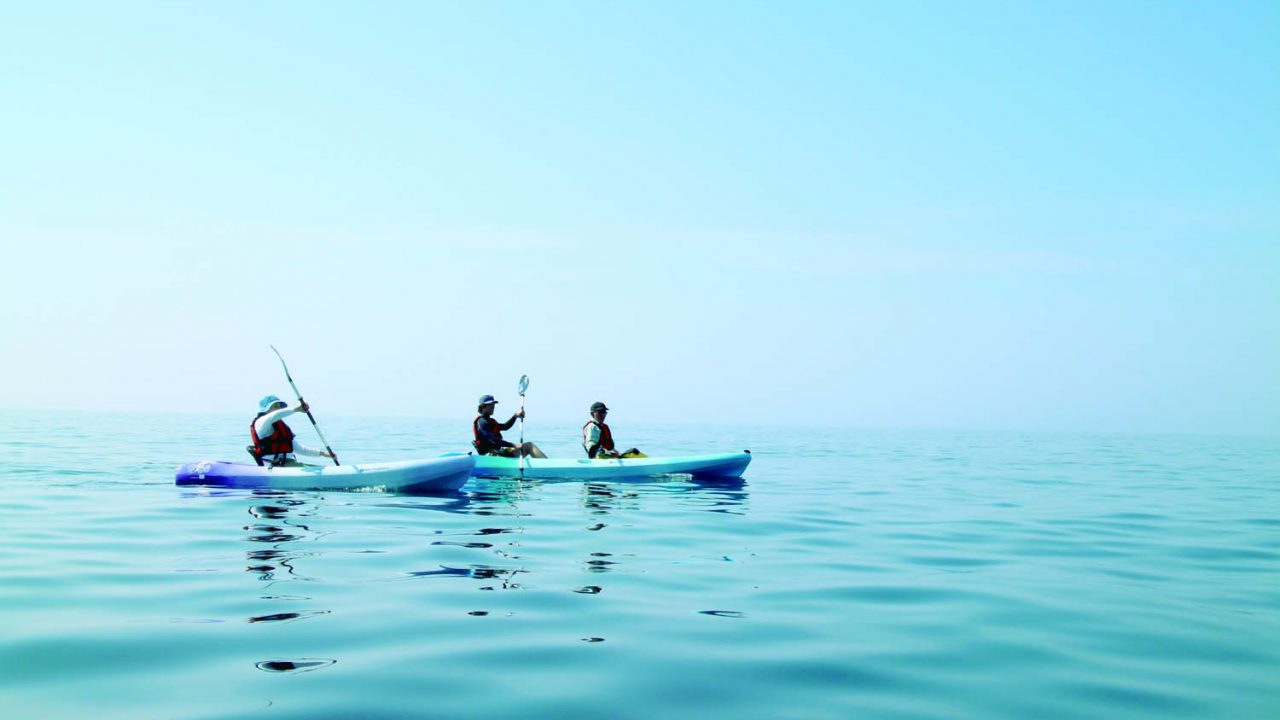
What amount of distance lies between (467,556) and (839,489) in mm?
11066

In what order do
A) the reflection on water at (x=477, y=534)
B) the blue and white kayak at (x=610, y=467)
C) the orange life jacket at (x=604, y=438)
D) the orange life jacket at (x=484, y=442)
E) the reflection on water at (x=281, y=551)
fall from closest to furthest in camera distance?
the reflection on water at (x=281, y=551) < the reflection on water at (x=477, y=534) < the blue and white kayak at (x=610, y=467) < the orange life jacket at (x=604, y=438) < the orange life jacket at (x=484, y=442)

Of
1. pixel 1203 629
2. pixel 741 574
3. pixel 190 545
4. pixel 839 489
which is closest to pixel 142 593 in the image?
pixel 190 545

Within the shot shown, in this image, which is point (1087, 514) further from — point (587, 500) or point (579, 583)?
point (579, 583)

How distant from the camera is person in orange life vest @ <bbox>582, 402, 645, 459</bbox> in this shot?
717 inches

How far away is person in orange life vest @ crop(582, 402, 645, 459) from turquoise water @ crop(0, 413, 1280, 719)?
4.29 meters

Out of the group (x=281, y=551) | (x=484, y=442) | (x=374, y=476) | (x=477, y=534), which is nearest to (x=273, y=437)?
(x=374, y=476)

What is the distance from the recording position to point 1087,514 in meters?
14.2

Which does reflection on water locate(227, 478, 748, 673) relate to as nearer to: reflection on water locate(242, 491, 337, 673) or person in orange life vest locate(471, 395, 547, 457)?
reflection on water locate(242, 491, 337, 673)

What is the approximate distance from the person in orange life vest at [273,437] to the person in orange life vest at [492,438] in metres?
3.86

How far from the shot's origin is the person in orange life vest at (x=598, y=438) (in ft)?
59.8

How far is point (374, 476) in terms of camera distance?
15.1 metres

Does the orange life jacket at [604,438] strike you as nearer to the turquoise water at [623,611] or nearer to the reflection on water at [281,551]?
the turquoise water at [623,611]

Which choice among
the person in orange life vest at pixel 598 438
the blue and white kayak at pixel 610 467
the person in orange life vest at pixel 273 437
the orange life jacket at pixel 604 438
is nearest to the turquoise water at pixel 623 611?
the person in orange life vest at pixel 273 437

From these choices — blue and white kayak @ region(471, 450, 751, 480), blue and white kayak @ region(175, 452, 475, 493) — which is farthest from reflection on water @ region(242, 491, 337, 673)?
blue and white kayak @ region(471, 450, 751, 480)
